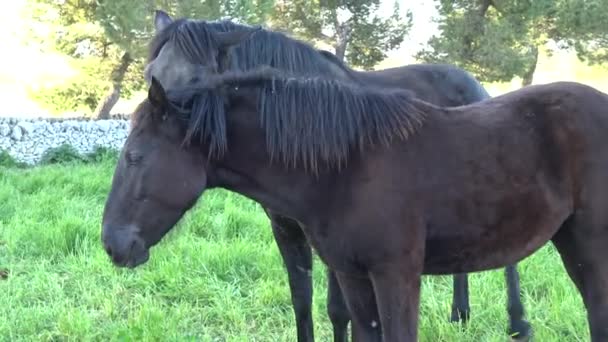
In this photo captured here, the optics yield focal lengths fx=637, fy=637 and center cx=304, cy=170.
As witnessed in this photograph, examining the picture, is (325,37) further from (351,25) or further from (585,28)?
(585,28)

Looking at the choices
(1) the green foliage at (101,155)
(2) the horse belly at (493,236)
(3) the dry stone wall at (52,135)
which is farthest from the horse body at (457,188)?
(3) the dry stone wall at (52,135)

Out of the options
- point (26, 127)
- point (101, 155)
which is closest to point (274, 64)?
point (101, 155)

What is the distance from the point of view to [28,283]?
4.27m

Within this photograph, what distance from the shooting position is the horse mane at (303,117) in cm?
210

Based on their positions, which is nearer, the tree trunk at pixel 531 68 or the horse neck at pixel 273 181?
the horse neck at pixel 273 181

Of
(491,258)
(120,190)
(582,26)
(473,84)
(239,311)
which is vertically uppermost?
(582,26)

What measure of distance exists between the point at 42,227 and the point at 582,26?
38.4ft

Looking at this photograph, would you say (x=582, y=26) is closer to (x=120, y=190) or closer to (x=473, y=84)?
(x=473, y=84)

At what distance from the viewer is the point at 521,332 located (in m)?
3.49

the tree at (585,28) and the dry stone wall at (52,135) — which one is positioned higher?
the tree at (585,28)

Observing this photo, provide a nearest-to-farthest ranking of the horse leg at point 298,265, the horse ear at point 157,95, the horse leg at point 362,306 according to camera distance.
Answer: the horse ear at point 157,95 < the horse leg at point 362,306 < the horse leg at point 298,265

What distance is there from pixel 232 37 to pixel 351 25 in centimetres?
1129

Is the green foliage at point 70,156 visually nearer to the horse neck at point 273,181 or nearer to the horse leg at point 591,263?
the horse neck at point 273,181

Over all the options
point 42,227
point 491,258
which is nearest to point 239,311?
point 491,258
